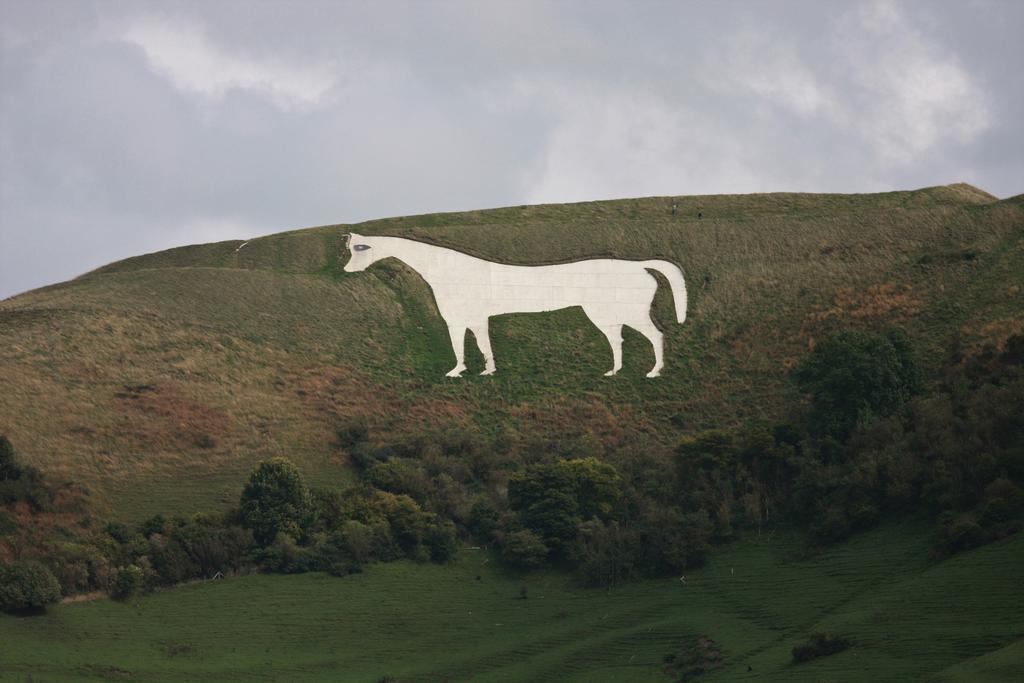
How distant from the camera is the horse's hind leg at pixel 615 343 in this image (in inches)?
2272

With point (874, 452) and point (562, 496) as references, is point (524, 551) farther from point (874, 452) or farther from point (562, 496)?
point (874, 452)

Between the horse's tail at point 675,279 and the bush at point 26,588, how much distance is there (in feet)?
103

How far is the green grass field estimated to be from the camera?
103 ft

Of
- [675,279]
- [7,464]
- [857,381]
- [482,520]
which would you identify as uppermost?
[675,279]

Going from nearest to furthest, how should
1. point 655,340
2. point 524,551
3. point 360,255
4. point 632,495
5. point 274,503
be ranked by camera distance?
1. point 274,503
2. point 524,551
3. point 632,495
4. point 655,340
5. point 360,255

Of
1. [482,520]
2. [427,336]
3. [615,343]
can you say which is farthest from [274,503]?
[615,343]

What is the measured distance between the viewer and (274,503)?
144ft

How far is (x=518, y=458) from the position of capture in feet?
168

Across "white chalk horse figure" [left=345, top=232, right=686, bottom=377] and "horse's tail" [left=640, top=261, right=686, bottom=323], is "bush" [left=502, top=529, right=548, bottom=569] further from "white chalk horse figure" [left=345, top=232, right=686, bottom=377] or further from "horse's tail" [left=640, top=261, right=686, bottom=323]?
"horse's tail" [left=640, top=261, right=686, bottom=323]

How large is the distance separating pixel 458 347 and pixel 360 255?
27.2ft

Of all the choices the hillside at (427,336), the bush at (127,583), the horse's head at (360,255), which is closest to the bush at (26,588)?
the bush at (127,583)

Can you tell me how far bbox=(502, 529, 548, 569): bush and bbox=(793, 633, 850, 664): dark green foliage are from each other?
13710 mm

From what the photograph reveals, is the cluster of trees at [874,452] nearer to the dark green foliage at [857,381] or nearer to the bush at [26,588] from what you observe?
the dark green foliage at [857,381]


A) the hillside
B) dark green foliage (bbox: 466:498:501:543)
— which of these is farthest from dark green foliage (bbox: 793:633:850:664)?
the hillside
